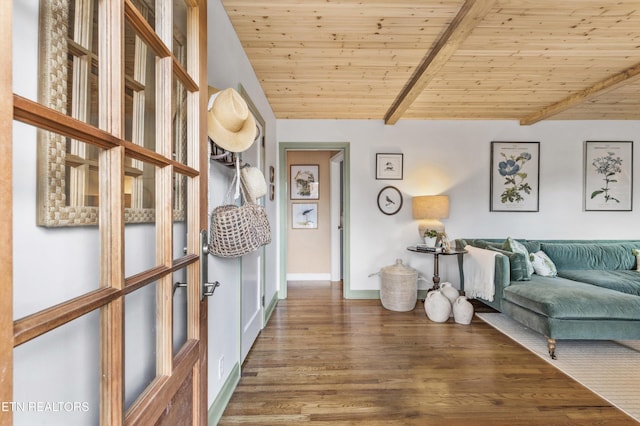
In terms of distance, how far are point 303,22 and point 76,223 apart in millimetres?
1964

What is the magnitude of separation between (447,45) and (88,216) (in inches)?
92.7

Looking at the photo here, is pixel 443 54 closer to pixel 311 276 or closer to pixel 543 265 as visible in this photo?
pixel 543 265

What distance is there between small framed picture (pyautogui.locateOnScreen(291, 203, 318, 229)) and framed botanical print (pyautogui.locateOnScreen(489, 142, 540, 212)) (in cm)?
267

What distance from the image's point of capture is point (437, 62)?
2285 mm

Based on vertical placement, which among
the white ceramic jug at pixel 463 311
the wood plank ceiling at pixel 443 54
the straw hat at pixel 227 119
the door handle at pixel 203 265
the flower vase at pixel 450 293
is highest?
the wood plank ceiling at pixel 443 54

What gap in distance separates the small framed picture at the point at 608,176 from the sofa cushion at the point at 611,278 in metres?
1.07

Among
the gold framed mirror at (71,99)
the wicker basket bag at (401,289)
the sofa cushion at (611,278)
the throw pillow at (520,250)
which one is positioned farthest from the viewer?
the wicker basket bag at (401,289)

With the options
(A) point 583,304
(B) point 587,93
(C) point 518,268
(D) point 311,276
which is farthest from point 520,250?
(D) point 311,276

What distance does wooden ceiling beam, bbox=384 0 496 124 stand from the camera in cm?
172

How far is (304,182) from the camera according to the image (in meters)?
4.93

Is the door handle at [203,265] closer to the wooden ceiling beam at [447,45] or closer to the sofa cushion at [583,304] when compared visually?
the wooden ceiling beam at [447,45]

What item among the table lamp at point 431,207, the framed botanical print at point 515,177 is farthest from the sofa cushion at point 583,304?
the framed botanical print at point 515,177

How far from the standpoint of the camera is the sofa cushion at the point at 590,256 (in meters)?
3.47

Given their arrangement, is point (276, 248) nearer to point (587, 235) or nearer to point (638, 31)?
point (638, 31)
